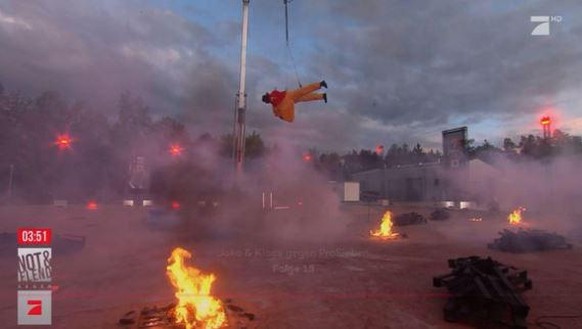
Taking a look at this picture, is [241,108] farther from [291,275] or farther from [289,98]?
[291,275]

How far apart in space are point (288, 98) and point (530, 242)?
9870mm

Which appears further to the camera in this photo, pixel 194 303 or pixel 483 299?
pixel 483 299

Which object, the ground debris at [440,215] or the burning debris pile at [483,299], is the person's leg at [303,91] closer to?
the burning debris pile at [483,299]

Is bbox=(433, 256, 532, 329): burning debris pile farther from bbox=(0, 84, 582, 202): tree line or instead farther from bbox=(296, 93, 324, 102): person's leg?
bbox=(0, 84, 582, 202): tree line

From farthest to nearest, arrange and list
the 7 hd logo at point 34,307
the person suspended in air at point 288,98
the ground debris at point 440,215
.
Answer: the ground debris at point 440,215
the person suspended in air at point 288,98
the 7 hd logo at point 34,307

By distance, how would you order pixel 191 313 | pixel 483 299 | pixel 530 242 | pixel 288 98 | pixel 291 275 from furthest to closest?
pixel 530 242, pixel 288 98, pixel 291 275, pixel 483 299, pixel 191 313

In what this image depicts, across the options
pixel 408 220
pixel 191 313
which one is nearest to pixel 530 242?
pixel 408 220

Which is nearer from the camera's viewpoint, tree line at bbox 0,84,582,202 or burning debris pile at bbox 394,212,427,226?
tree line at bbox 0,84,582,202

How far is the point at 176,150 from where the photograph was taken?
526 inches

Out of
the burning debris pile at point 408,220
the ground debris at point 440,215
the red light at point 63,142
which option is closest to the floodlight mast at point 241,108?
the red light at point 63,142

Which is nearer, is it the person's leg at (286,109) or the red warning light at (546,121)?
the person's leg at (286,109)

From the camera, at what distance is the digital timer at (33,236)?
6.90 m

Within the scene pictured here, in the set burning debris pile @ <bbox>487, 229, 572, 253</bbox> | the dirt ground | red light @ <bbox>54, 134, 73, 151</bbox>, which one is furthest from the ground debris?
red light @ <bbox>54, 134, 73, 151</bbox>

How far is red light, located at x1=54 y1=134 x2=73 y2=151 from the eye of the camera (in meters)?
13.2
